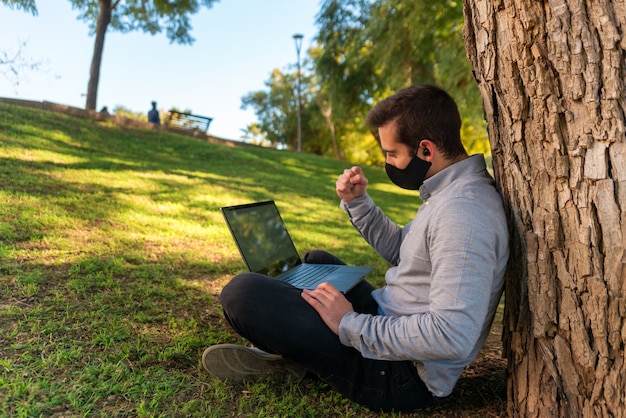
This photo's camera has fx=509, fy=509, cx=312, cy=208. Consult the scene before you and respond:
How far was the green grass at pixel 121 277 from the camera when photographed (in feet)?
7.68

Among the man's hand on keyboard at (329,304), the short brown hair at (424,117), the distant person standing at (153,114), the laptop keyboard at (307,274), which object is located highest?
the distant person standing at (153,114)

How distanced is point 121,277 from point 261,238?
135 cm

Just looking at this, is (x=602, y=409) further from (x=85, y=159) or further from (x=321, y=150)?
(x=321, y=150)

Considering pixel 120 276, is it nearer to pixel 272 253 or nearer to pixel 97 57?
pixel 272 253

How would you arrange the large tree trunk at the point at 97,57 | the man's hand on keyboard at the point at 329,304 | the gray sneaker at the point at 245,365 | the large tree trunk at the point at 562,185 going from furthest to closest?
the large tree trunk at the point at 97,57 → the gray sneaker at the point at 245,365 → the man's hand on keyboard at the point at 329,304 → the large tree trunk at the point at 562,185

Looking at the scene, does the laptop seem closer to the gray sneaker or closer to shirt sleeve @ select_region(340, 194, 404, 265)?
shirt sleeve @ select_region(340, 194, 404, 265)

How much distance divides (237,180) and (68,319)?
685 centimetres

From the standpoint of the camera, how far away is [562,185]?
1.96m

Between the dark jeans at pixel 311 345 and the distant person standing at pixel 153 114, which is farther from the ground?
the distant person standing at pixel 153 114

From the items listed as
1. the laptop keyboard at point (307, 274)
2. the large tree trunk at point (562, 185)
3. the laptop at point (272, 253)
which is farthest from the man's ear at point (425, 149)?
the laptop keyboard at point (307, 274)

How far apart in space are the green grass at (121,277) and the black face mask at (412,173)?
1.09 m

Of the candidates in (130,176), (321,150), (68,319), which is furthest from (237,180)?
(321,150)

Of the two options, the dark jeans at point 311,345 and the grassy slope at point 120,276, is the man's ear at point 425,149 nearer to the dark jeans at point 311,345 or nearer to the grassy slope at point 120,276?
the dark jeans at point 311,345

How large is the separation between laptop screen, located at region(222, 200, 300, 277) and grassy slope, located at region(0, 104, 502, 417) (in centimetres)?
55
